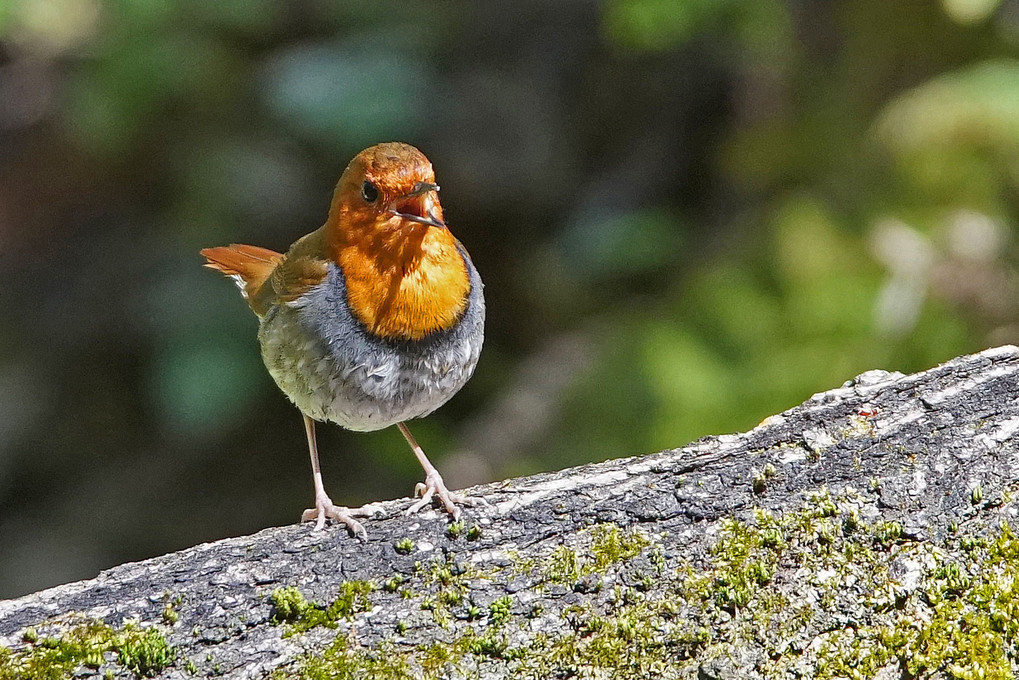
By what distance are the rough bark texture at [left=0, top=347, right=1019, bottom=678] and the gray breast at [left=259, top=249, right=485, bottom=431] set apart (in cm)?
53

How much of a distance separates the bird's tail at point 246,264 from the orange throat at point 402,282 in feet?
2.44

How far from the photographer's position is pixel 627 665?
207cm

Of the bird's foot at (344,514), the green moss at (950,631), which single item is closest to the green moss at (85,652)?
the bird's foot at (344,514)

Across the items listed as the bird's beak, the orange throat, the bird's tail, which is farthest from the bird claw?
the bird's tail

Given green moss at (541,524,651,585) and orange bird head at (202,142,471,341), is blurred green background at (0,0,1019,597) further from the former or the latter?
green moss at (541,524,651,585)

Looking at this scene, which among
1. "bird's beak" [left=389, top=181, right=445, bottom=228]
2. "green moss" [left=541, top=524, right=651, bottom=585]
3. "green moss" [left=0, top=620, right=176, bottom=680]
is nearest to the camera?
"green moss" [left=0, top=620, right=176, bottom=680]

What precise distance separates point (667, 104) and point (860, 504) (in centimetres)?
431

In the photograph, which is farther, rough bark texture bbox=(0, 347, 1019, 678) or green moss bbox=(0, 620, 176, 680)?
rough bark texture bbox=(0, 347, 1019, 678)

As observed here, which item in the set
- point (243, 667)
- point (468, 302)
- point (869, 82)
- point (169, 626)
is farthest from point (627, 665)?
point (869, 82)

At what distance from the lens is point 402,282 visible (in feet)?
8.96

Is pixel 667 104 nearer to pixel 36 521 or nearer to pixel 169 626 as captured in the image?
pixel 36 521

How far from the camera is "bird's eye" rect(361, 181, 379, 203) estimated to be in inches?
106

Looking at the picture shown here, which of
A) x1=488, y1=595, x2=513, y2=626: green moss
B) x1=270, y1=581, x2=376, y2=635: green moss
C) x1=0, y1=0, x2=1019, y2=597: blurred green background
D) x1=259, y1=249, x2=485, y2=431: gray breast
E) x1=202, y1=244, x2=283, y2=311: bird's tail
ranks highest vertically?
x1=0, y1=0, x2=1019, y2=597: blurred green background

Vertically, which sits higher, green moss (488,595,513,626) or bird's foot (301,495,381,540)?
bird's foot (301,495,381,540)
